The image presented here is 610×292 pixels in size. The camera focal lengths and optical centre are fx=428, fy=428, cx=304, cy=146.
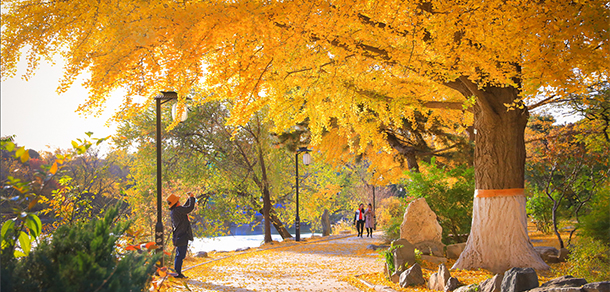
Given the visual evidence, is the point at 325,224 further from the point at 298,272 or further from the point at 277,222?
the point at 298,272

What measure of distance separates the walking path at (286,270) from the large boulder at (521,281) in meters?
2.84

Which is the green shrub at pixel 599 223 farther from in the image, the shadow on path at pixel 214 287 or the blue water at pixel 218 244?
the blue water at pixel 218 244

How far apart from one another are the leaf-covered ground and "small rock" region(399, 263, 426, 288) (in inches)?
5.0

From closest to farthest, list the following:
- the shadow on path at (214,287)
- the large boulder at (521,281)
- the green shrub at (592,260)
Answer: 1. the large boulder at (521,281)
2. the green shrub at (592,260)
3. the shadow on path at (214,287)

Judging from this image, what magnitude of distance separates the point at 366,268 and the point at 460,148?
677 centimetres

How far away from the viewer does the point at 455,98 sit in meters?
10.9

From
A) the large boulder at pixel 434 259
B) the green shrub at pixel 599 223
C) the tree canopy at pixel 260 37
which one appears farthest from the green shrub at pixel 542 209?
the tree canopy at pixel 260 37

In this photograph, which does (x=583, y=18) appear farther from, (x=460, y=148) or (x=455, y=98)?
(x=460, y=148)

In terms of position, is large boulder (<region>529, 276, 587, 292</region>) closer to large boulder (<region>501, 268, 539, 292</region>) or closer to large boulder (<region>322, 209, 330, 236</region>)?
large boulder (<region>501, 268, 539, 292</region>)

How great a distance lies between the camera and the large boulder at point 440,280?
23.0ft

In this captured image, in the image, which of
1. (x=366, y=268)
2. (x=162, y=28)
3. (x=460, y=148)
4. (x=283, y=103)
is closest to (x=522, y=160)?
(x=366, y=268)

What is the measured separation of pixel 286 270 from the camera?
402 inches

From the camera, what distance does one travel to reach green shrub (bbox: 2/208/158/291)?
3148 mm

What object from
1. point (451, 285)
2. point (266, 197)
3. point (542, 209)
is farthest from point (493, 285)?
point (266, 197)
